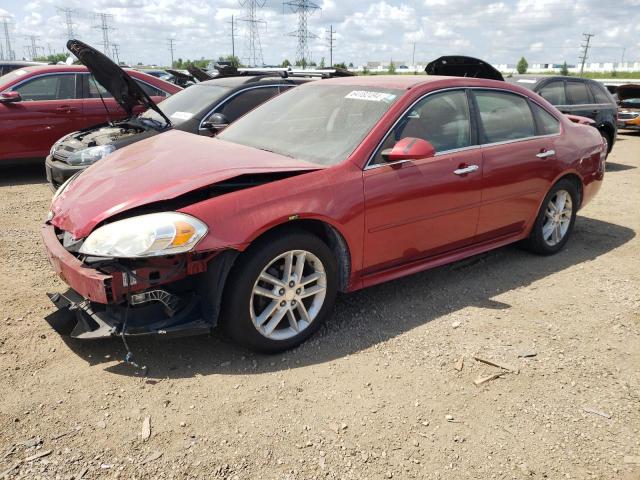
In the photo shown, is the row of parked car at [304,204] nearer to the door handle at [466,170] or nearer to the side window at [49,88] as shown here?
the door handle at [466,170]

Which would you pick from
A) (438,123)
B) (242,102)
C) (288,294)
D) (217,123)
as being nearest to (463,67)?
(438,123)

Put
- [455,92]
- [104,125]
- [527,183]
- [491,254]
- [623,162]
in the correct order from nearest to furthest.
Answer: [455,92]
[527,183]
[491,254]
[104,125]
[623,162]

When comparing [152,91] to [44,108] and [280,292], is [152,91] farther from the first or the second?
[280,292]

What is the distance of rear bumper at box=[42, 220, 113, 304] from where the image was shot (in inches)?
108

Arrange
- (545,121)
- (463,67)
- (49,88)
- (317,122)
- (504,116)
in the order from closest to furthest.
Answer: (317,122), (504,116), (545,121), (463,67), (49,88)

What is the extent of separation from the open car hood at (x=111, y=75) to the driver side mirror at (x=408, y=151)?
3420 millimetres

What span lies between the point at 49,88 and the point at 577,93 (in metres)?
9.24

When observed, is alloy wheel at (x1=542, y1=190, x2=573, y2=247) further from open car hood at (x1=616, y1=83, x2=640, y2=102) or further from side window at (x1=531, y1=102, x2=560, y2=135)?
open car hood at (x1=616, y1=83, x2=640, y2=102)

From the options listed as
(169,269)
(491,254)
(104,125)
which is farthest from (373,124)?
(104,125)

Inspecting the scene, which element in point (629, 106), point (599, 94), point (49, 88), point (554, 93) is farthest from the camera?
point (629, 106)

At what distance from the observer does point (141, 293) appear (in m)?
2.85

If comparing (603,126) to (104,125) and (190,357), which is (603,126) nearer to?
(104,125)

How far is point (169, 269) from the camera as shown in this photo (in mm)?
2838

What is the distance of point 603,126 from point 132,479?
1077 centimetres
